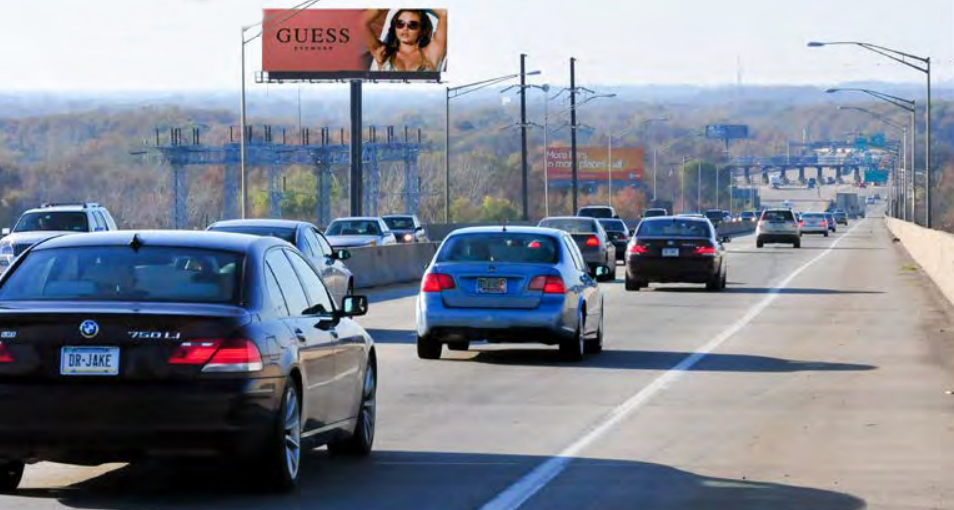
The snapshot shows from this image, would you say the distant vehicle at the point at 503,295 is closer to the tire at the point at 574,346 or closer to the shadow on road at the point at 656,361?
the tire at the point at 574,346

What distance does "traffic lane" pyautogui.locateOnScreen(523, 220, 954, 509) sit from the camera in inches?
467

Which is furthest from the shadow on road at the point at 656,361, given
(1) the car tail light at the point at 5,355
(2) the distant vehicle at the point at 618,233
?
(2) the distant vehicle at the point at 618,233

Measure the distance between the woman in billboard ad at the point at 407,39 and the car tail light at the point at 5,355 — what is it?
94.0 meters

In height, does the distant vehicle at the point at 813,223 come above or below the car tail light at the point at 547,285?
below

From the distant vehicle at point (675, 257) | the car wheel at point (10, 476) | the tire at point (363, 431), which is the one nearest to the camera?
the car wheel at point (10, 476)

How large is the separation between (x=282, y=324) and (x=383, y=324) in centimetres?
1774

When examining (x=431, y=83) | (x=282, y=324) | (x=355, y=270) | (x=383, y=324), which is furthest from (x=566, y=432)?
(x=431, y=83)

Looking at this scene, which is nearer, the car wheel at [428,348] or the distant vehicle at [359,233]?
the car wheel at [428,348]

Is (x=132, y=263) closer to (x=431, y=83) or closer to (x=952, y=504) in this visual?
(x=952, y=504)

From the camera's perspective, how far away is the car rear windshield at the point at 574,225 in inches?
1722

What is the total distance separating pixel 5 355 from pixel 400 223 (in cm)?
6133

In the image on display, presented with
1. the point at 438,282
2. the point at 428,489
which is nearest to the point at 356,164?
the point at 438,282

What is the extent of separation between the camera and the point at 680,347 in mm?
24266

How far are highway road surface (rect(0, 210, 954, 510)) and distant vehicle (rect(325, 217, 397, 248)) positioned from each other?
22067 millimetres
